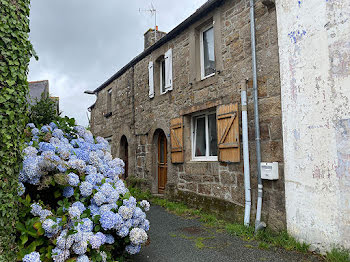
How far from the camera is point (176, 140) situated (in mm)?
6930

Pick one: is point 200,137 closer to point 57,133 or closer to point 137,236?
point 57,133

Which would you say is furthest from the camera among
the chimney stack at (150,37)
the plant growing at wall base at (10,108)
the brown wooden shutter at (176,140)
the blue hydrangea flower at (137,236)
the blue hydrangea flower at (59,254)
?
the chimney stack at (150,37)

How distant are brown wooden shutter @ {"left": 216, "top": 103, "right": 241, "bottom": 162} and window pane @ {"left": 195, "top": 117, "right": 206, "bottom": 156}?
37.0 inches

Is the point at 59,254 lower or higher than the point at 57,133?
lower

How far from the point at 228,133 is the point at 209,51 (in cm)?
229

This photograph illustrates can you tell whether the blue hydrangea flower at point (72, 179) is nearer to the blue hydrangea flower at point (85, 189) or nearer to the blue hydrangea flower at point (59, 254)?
the blue hydrangea flower at point (85, 189)

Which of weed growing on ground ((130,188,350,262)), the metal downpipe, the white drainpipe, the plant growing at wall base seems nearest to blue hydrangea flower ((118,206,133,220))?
the plant growing at wall base

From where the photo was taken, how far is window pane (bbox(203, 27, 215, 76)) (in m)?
6.36

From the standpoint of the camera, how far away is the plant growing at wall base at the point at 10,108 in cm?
206

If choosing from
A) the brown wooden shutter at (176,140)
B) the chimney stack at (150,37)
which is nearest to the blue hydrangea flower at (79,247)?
the brown wooden shutter at (176,140)

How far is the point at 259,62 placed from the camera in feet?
15.8

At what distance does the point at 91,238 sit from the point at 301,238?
3087 millimetres

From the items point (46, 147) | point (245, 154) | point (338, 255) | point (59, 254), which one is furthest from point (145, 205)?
point (338, 255)

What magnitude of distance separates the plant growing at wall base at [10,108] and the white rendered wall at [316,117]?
3.65m
